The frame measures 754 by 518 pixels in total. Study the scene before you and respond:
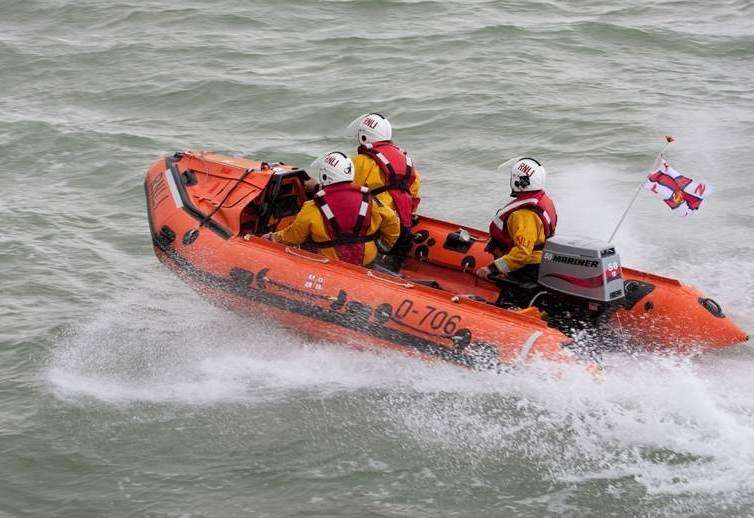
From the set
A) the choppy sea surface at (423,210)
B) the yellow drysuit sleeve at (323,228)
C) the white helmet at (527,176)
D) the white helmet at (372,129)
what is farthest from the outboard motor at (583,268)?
the white helmet at (372,129)

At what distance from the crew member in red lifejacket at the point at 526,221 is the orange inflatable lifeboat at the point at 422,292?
17 centimetres

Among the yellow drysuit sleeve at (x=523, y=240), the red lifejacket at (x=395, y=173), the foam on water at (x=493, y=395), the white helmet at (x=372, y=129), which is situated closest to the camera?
the foam on water at (x=493, y=395)

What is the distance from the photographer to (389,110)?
539 inches

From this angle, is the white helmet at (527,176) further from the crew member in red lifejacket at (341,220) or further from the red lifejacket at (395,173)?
the red lifejacket at (395,173)

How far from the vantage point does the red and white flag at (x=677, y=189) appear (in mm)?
7582

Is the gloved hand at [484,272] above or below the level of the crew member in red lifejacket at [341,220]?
below

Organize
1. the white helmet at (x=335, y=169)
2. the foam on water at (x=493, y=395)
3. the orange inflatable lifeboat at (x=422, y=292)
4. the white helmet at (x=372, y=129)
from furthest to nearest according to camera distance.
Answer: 1. the white helmet at (x=372, y=129)
2. the white helmet at (x=335, y=169)
3. the orange inflatable lifeboat at (x=422, y=292)
4. the foam on water at (x=493, y=395)

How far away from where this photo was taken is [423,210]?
1091cm

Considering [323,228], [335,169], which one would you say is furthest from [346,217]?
[335,169]

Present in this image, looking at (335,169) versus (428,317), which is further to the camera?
(335,169)

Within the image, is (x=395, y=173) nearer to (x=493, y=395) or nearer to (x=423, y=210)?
(x=493, y=395)

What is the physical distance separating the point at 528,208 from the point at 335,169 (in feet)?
4.24

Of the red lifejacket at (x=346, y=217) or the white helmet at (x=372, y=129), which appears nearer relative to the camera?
the red lifejacket at (x=346, y=217)

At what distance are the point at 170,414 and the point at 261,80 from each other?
827 centimetres
